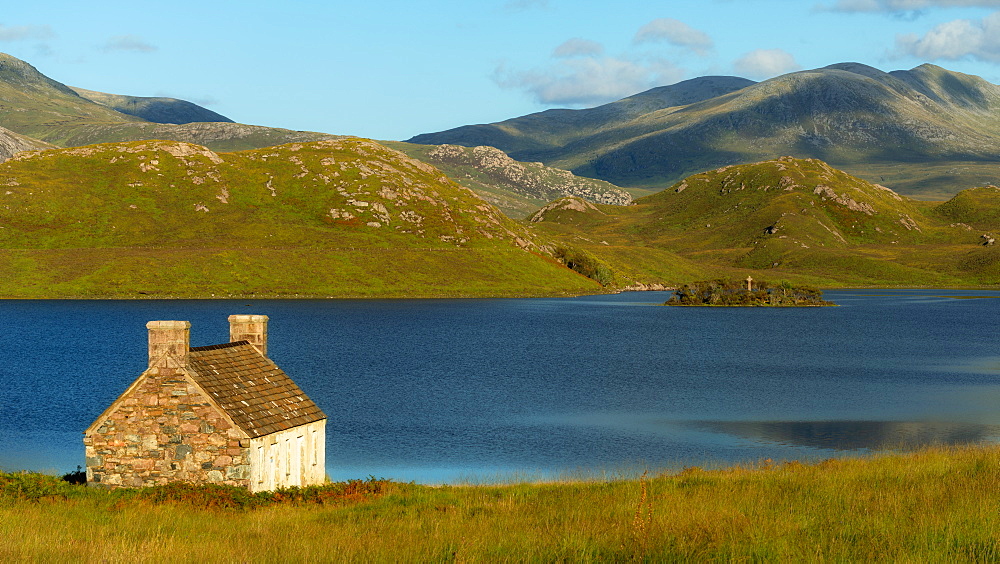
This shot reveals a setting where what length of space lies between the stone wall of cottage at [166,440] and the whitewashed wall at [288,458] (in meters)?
0.58

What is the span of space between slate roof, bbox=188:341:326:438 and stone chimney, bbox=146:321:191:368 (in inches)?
14.8

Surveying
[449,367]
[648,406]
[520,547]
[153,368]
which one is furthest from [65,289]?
[520,547]

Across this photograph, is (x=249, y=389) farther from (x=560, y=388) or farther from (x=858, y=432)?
(x=560, y=388)

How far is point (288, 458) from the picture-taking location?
28266mm

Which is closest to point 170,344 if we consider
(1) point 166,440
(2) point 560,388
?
(1) point 166,440

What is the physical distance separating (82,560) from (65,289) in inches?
8142

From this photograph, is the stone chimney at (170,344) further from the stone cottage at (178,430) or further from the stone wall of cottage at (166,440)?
the stone wall of cottage at (166,440)

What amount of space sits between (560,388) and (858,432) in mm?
26840

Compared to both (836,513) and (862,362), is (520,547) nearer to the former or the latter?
(836,513)

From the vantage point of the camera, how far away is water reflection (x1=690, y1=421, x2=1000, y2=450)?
4938 centimetres

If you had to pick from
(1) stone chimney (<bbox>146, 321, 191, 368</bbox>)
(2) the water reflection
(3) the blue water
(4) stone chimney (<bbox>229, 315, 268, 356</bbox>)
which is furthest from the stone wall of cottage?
(2) the water reflection

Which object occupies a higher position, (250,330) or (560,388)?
(250,330)

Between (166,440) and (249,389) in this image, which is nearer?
(166,440)

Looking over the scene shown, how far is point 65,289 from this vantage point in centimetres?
19800
